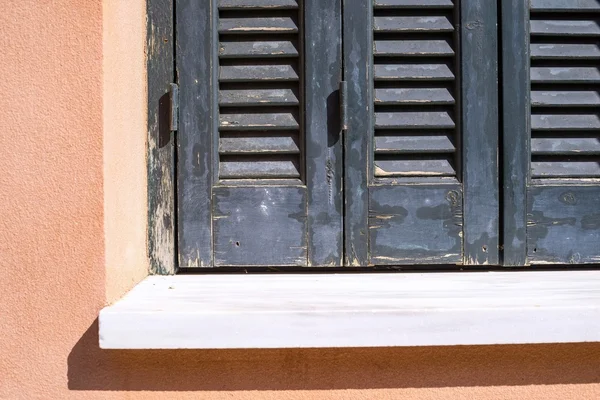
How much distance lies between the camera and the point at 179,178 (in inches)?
53.7

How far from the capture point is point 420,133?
1.39 meters

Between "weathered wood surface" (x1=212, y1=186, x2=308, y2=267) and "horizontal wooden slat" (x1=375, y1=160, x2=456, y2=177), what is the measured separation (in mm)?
200

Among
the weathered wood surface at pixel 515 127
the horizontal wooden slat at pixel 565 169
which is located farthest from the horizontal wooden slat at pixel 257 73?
the horizontal wooden slat at pixel 565 169

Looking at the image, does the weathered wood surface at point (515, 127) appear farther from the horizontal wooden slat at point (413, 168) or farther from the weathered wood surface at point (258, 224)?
the weathered wood surface at point (258, 224)

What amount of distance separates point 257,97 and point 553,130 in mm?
730

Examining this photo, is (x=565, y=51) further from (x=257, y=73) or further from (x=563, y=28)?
(x=257, y=73)

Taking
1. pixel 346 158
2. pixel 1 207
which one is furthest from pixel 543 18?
pixel 1 207

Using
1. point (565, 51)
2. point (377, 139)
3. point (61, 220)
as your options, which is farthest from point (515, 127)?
point (61, 220)

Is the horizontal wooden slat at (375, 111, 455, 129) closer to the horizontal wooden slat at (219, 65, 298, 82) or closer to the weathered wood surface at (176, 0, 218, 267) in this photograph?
the horizontal wooden slat at (219, 65, 298, 82)

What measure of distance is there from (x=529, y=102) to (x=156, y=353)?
3.40 ft

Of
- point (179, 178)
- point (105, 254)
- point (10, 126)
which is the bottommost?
point (105, 254)

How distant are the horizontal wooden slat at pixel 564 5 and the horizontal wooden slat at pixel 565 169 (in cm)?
37

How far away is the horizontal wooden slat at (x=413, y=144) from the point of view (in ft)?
4.51

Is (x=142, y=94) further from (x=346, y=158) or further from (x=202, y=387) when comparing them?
(x=202, y=387)
